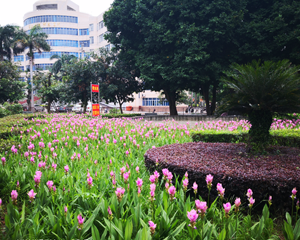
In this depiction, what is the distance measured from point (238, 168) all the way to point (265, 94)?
1757mm

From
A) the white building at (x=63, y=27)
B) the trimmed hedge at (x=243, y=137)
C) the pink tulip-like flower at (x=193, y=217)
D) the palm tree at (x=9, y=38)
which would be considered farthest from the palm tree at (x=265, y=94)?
the white building at (x=63, y=27)

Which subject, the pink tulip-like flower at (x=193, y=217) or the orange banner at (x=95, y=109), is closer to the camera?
the pink tulip-like flower at (x=193, y=217)

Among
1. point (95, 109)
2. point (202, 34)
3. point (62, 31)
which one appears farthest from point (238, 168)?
point (62, 31)

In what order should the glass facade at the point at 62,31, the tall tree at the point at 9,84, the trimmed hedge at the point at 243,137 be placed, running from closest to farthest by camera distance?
the trimmed hedge at the point at 243,137, the tall tree at the point at 9,84, the glass facade at the point at 62,31

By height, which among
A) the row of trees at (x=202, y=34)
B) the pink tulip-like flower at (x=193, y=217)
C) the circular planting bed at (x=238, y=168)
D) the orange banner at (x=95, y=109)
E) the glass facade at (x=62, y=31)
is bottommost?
the circular planting bed at (x=238, y=168)

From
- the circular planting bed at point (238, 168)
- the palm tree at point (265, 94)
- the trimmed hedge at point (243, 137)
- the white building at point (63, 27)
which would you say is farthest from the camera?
the white building at point (63, 27)

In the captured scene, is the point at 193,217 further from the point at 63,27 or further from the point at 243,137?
the point at 63,27

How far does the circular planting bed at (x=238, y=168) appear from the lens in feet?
11.1

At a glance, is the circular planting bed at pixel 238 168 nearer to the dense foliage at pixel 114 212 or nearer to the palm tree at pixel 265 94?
the dense foliage at pixel 114 212

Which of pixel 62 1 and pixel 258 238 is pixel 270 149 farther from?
pixel 62 1

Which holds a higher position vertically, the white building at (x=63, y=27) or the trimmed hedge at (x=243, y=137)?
the white building at (x=63, y=27)

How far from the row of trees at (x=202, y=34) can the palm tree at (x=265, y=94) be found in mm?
12347

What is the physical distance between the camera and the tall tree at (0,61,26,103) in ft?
78.4

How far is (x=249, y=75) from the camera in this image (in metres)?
5.05
